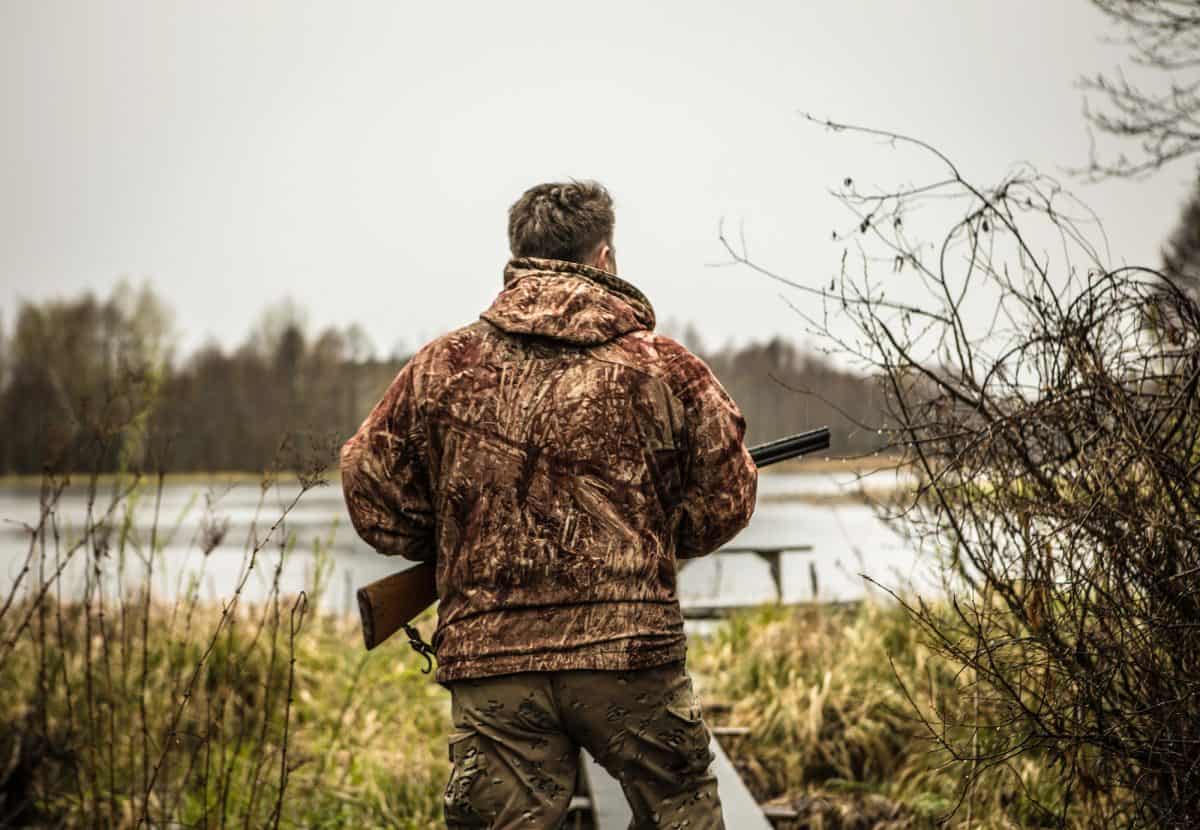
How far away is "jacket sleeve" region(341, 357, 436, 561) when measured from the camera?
2766 mm

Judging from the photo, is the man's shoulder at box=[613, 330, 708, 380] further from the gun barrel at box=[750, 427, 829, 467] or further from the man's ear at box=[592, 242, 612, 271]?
the gun barrel at box=[750, 427, 829, 467]

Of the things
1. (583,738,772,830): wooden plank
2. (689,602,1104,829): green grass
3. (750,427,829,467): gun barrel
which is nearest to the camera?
(750,427,829,467): gun barrel

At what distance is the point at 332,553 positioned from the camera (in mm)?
7742

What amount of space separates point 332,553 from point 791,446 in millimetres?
5067

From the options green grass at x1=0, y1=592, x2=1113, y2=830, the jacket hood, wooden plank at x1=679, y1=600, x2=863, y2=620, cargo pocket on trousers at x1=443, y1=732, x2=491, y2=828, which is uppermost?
the jacket hood

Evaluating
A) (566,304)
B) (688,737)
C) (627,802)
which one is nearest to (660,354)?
(566,304)

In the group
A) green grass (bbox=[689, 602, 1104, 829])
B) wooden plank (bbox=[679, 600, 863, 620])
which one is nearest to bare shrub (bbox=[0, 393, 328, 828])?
green grass (bbox=[689, 602, 1104, 829])

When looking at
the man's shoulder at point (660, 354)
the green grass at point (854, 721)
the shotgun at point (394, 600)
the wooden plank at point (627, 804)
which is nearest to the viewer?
the man's shoulder at point (660, 354)

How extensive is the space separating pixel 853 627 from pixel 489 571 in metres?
5.56

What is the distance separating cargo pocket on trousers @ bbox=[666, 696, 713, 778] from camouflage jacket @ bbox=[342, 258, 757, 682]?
0.13 metres

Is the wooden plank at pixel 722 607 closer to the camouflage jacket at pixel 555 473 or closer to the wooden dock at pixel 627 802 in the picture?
the wooden dock at pixel 627 802

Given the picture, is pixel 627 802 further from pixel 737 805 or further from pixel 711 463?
pixel 711 463

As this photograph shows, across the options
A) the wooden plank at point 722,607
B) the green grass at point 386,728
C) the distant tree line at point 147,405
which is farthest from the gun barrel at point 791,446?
the wooden plank at point 722,607

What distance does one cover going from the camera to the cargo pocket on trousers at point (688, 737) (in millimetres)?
A: 2668
